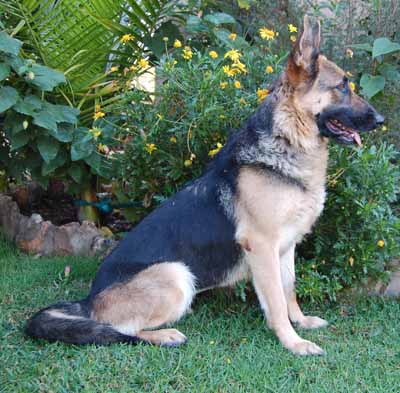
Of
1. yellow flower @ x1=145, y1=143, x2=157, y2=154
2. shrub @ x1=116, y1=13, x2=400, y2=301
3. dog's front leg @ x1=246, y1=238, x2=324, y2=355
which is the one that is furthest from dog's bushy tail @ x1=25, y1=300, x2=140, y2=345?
yellow flower @ x1=145, y1=143, x2=157, y2=154

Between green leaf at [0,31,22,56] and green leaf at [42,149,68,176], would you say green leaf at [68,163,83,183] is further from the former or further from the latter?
green leaf at [0,31,22,56]

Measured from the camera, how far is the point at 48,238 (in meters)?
5.36

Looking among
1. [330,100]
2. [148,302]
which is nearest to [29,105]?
[148,302]

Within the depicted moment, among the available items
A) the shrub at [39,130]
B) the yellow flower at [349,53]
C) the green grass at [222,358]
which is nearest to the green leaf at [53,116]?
the shrub at [39,130]

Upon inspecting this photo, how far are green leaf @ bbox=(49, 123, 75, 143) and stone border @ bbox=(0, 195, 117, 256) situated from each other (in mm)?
996

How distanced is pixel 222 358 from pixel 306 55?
75.0 inches

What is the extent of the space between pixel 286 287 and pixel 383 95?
1933 millimetres

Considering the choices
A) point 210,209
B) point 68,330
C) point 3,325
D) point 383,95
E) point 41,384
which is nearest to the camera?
point 41,384

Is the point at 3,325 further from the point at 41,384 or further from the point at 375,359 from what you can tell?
the point at 375,359

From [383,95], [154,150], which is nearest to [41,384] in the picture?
[154,150]

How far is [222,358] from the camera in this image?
3.33 meters

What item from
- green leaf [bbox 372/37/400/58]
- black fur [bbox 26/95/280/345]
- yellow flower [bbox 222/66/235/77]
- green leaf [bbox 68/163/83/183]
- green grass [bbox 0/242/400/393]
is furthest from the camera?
green leaf [bbox 68/163/83/183]

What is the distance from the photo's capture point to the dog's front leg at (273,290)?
11.2 feet

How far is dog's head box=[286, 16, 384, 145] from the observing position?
3400mm
